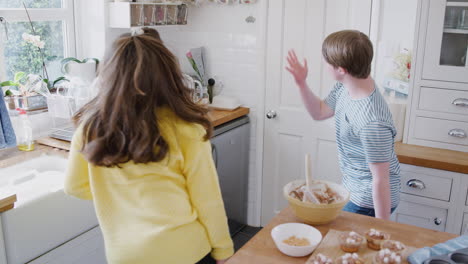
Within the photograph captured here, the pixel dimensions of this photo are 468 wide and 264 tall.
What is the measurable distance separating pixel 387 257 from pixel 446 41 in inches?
68.3

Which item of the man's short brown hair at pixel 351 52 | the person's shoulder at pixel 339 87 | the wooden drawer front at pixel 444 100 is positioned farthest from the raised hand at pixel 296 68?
the wooden drawer front at pixel 444 100

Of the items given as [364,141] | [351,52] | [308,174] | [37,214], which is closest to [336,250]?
[308,174]

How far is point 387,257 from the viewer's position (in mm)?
1453

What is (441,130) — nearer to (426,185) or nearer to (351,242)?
(426,185)

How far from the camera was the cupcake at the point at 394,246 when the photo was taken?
1.51m

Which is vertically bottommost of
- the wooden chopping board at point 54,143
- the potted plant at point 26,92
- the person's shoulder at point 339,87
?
the wooden chopping board at point 54,143

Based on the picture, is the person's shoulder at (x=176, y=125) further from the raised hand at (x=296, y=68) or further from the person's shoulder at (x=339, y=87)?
the person's shoulder at (x=339, y=87)

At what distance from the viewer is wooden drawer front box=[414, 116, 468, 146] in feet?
9.23

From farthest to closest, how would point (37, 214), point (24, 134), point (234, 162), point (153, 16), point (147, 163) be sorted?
point (234, 162) < point (153, 16) < point (24, 134) < point (37, 214) < point (147, 163)

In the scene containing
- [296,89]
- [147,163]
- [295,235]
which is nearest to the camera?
[147,163]

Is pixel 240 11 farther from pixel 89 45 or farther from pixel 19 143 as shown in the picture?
pixel 19 143

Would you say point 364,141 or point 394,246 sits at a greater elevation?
point 364,141

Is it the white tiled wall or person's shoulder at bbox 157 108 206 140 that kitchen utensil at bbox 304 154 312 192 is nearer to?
person's shoulder at bbox 157 108 206 140

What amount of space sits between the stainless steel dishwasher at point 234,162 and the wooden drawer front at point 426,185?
1.14 meters
